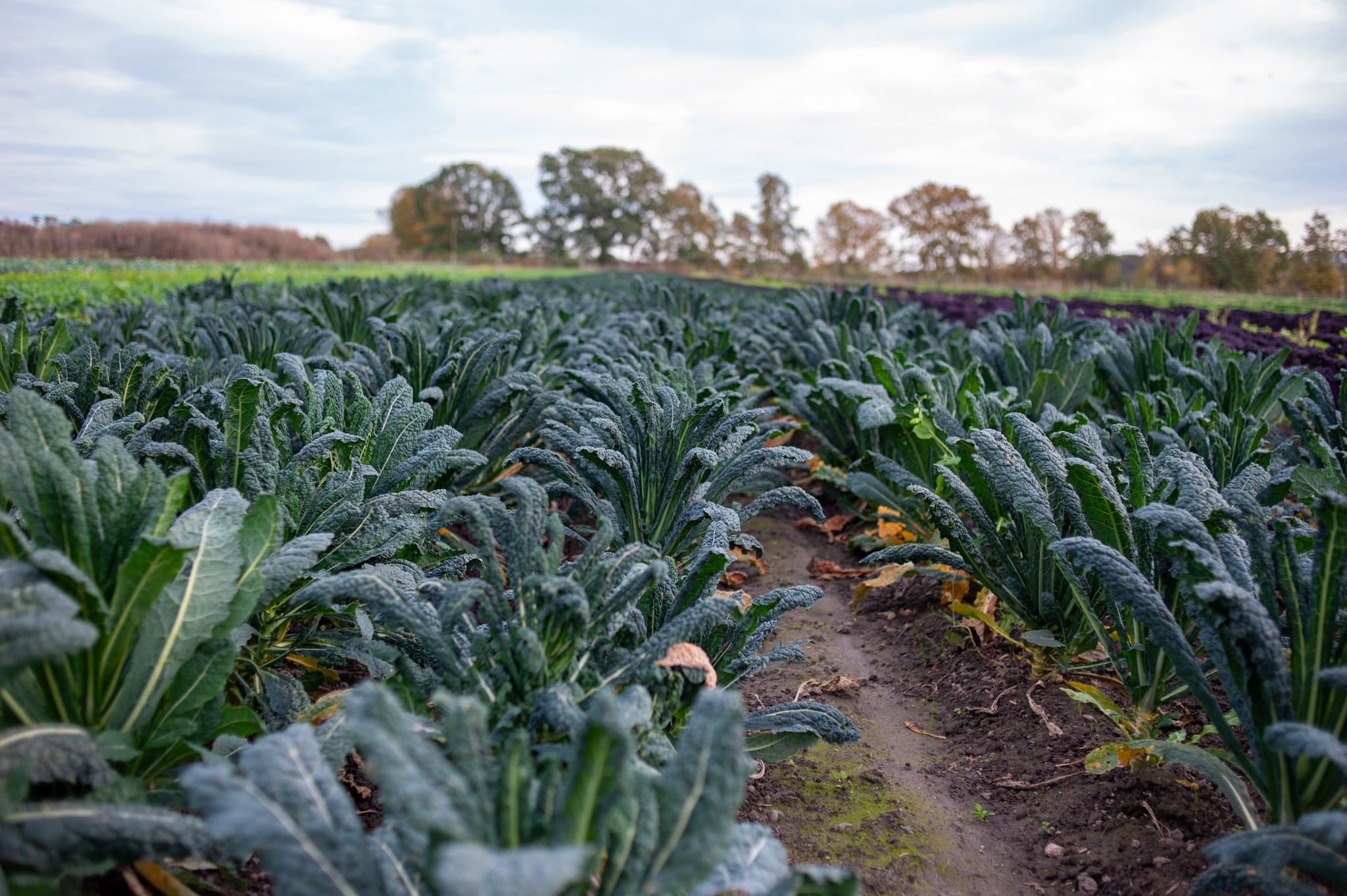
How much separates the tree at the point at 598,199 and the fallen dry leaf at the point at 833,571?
78.4 metres

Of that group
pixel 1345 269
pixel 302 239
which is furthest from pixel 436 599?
pixel 1345 269

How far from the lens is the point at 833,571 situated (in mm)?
4078

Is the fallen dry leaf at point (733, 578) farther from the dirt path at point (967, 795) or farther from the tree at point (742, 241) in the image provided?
the tree at point (742, 241)

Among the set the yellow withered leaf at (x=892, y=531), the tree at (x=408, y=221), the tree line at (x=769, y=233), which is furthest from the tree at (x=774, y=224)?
the yellow withered leaf at (x=892, y=531)

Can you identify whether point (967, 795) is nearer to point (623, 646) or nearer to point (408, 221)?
point (623, 646)

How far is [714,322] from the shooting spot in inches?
305

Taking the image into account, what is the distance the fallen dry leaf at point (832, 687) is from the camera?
9.59ft

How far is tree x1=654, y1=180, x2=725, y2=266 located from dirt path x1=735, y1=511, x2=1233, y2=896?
8020 centimetres

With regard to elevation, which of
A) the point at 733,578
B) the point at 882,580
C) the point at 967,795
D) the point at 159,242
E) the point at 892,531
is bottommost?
the point at 967,795

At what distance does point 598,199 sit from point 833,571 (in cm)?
8118

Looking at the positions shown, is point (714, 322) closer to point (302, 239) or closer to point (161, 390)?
point (161, 390)

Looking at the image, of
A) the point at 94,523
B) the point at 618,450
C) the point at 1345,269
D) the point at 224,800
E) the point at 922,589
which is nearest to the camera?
the point at 224,800

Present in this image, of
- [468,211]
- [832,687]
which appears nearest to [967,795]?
[832,687]

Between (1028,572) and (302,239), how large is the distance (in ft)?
186
